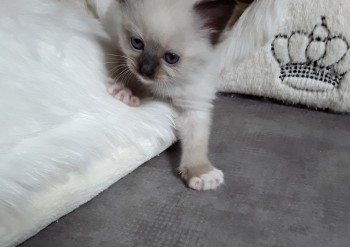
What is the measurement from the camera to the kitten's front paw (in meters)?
0.96

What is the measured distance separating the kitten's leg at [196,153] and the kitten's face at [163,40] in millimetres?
133

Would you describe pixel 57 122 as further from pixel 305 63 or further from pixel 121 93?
pixel 305 63

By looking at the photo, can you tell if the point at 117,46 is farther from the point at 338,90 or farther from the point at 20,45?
the point at 338,90

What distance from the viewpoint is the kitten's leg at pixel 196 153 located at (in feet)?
3.15

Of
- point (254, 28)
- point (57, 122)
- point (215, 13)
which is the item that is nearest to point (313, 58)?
point (254, 28)

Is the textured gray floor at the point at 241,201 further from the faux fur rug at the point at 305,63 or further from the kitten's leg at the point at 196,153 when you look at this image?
the faux fur rug at the point at 305,63

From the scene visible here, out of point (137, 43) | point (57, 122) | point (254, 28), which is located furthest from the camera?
point (254, 28)

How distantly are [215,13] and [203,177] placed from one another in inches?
13.1

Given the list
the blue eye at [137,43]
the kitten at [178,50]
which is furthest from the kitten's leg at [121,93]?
the blue eye at [137,43]

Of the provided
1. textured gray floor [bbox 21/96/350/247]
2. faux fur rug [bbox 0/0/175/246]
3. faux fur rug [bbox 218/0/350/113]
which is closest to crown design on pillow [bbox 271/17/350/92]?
faux fur rug [bbox 218/0/350/113]

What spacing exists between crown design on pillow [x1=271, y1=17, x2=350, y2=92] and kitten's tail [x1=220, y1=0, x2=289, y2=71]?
0.16 ft

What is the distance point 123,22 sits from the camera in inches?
40.4

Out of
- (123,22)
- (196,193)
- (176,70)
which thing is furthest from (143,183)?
(123,22)

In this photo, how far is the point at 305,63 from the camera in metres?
1.28
